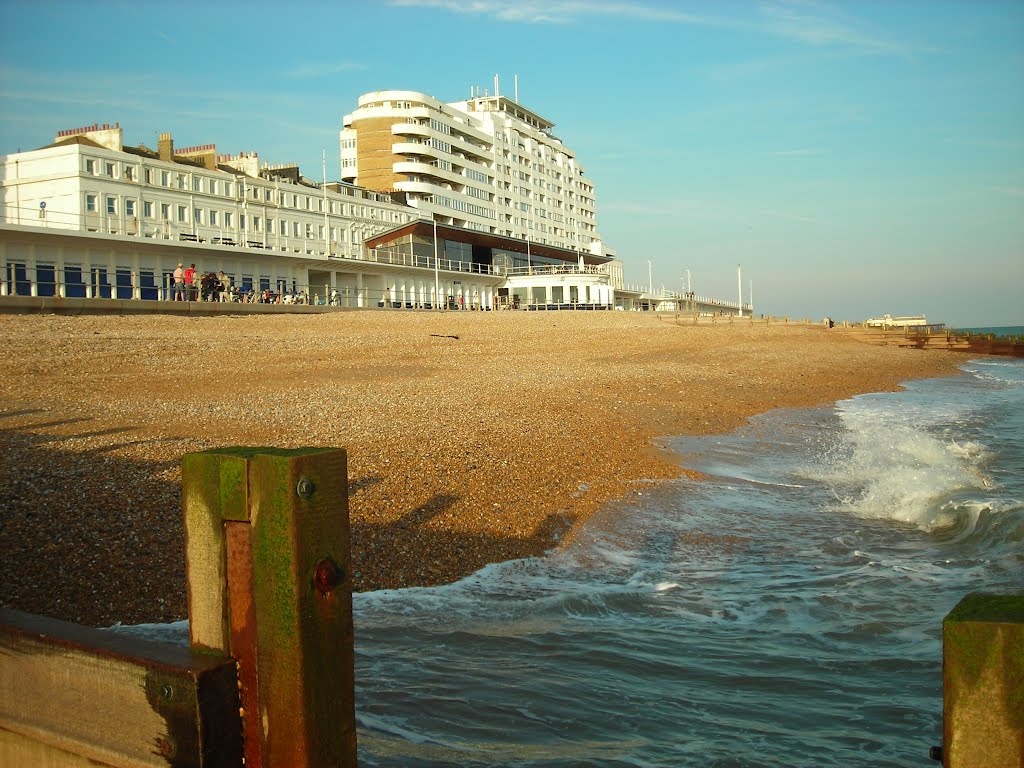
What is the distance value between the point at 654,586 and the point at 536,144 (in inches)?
4157

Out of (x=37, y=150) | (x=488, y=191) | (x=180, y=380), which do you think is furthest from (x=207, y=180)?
(x=180, y=380)

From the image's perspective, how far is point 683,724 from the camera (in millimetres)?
4922

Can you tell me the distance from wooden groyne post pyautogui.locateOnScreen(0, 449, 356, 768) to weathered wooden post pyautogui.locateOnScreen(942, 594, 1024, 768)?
2.02 meters

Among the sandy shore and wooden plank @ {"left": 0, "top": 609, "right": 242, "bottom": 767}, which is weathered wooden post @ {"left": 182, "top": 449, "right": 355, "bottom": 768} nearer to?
wooden plank @ {"left": 0, "top": 609, "right": 242, "bottom": 767}

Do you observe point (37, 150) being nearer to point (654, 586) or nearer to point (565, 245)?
point (654, 586)

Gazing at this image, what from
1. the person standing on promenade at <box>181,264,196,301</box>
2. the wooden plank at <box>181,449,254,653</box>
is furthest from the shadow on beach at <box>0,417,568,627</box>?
the person standing on promenade at <box>181,264,196,301</box>

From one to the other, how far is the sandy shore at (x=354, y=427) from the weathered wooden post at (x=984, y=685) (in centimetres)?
511

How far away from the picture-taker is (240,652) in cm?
336

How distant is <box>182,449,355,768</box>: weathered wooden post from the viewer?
10.6 feet

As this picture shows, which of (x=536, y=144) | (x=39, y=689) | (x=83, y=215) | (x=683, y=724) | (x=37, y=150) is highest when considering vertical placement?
(x=536, y=144)

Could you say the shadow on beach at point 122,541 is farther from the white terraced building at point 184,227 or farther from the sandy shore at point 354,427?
the white terraced building at point 184,227

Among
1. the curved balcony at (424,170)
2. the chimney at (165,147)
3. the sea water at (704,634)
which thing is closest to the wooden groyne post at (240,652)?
the sea water at (704,634)

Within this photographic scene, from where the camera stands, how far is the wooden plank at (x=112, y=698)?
3.26m

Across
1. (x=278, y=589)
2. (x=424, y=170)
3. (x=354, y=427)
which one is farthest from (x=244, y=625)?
(x=424, y=170)
